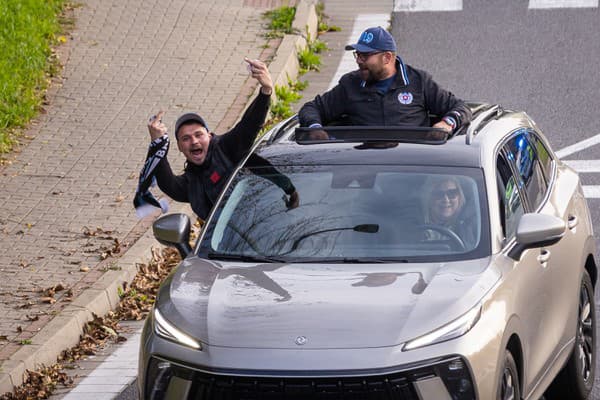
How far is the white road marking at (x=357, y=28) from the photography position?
15.6m

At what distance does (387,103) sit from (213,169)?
4.32 ft

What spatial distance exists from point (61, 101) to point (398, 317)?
32.2 ft

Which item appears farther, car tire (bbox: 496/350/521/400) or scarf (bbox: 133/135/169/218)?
scarf (bbox: 133/135/169/218)

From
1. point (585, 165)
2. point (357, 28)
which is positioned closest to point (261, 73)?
point (585, 165)

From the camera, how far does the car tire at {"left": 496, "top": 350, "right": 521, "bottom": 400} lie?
5750 mm

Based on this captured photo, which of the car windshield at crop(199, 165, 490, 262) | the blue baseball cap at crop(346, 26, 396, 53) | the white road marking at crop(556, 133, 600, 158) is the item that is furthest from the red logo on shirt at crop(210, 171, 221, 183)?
the white road marking at crop(556, 133, 600, 158)

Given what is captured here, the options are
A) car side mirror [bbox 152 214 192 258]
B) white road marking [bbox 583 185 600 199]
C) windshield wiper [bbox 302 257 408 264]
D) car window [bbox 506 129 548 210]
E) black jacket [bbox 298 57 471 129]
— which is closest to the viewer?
windshield wiper [bbox 302 257 408 264]

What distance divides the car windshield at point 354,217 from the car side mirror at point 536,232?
0.16 m

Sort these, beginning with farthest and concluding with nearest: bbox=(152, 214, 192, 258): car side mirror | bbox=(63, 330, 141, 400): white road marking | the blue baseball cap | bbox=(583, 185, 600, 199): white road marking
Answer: bbox=(583, 185, 600, 199): white road marking, the blue baseball cap, bbox=(63, 330, 141, 400): white road marking, bbox=(152, 214, 192, 258): car side mirror

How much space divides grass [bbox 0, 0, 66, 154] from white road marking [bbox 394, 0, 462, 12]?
181 inches

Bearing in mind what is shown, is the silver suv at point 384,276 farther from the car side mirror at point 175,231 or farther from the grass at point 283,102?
the grass at point 283,102

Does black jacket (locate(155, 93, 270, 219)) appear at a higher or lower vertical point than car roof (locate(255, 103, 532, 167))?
lower

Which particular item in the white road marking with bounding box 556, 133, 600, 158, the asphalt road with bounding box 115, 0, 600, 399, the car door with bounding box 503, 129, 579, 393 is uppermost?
the car door with bounding box 503, 129, 579, 393

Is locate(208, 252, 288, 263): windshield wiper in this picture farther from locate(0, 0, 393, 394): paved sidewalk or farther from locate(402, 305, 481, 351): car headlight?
locate(0, 0, 393, 394): paved sidewalk
